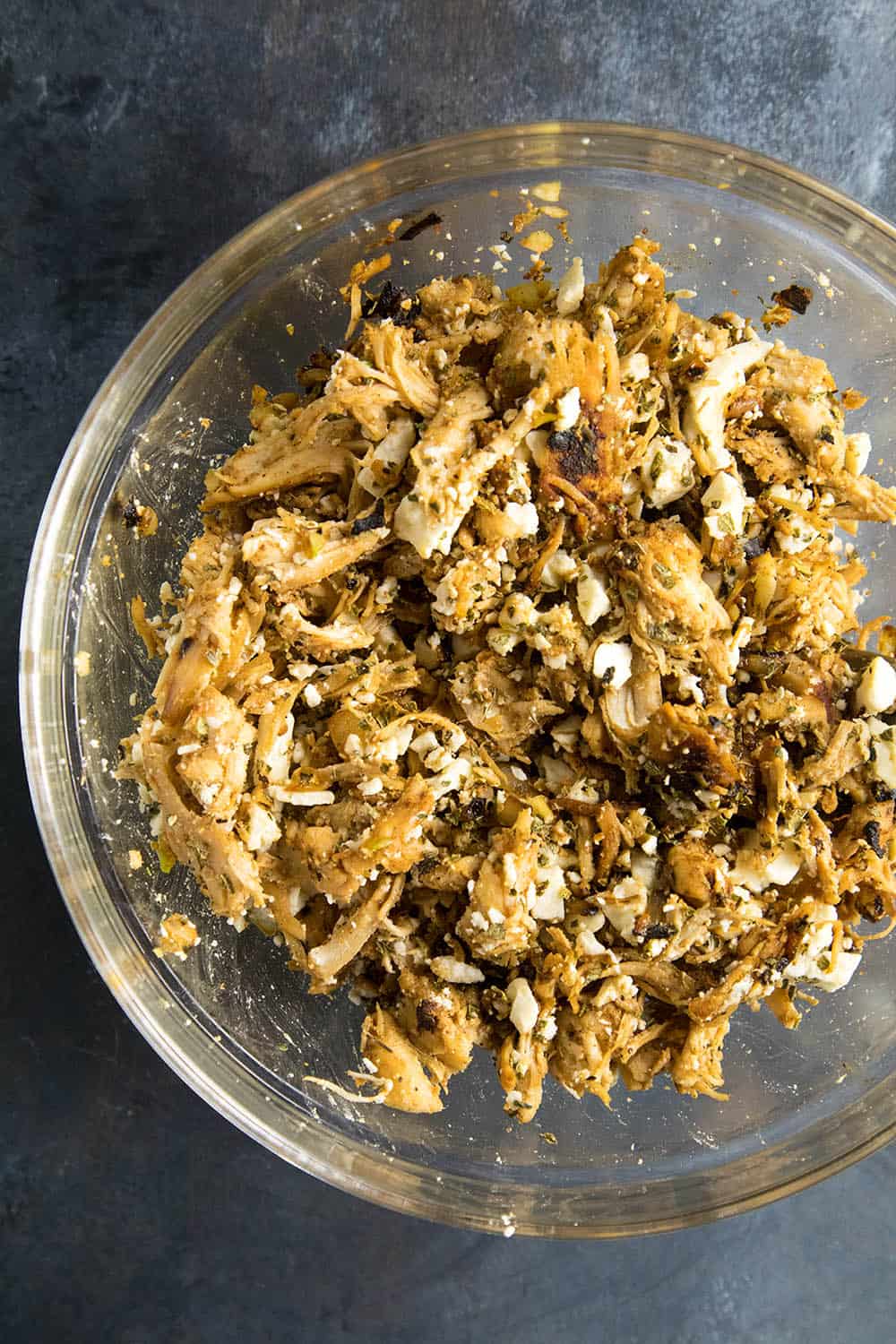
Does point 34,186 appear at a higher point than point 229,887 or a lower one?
higher

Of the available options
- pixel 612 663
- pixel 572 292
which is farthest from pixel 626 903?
pixel 572 292

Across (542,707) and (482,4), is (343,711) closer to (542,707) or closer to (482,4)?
(542,707)

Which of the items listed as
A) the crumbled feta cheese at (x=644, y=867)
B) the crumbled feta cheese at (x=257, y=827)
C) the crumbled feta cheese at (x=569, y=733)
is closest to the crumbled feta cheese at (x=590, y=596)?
the crumbled feta cheese at (x=569, y=733)

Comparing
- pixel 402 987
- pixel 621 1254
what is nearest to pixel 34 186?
pixel 402 987

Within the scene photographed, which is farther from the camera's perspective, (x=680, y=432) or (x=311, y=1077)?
(x=311, y=1077)

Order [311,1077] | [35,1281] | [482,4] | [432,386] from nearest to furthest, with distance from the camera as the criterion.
→ [432,386] < [311,1077] < [482,4] < [35,1281]

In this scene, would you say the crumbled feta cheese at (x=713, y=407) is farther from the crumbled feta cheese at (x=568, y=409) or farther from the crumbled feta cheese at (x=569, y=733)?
the crumbled feta cheese at (x=569, y=733)

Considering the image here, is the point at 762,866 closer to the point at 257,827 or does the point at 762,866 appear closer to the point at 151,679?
the point at 257,827
